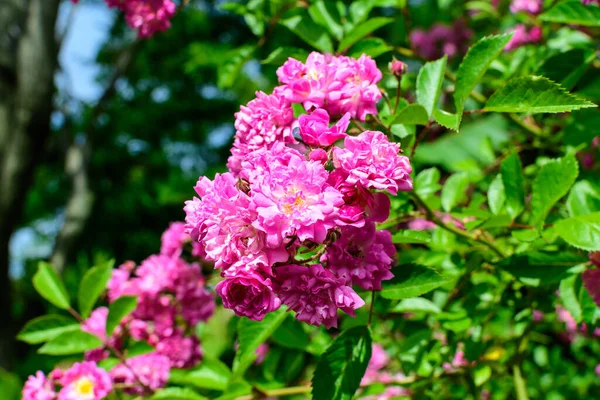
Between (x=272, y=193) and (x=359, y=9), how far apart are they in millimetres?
790

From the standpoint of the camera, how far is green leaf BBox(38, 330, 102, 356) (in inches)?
46.3

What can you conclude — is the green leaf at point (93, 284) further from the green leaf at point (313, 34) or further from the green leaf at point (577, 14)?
the green leaf at point (577, 14)

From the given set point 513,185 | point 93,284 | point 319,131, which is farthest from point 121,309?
point 513,185

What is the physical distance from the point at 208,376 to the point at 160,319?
241 mm

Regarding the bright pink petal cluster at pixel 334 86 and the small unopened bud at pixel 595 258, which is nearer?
the bright pink petal cluster at pixel 334 86

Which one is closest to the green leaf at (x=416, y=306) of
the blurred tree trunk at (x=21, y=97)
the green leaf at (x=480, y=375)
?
the green leaf at (x=480, y=375)

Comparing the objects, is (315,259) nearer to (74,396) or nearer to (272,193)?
(272,193)

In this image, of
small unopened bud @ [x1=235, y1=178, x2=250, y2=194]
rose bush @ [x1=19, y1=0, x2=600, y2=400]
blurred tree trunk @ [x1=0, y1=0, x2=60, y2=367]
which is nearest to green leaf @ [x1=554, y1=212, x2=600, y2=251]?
rose bush @ [x1=19, y1=0, x2=600, y2=400]

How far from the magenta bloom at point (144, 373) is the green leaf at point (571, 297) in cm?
89

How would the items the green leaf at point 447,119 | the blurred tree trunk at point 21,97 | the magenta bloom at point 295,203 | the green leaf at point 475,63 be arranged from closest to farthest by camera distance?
the magenta bloom at point 295,203 → the green leaf at point 447,119 → the green leaf at point 475,63 → the blurred tree trunk at point 21,97

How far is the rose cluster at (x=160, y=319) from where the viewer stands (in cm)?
131

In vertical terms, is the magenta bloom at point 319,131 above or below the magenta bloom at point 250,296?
above

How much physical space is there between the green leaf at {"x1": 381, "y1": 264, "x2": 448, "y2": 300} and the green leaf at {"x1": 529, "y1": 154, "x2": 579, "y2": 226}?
0.88 ft

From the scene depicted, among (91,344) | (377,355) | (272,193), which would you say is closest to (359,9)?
(272,193)
